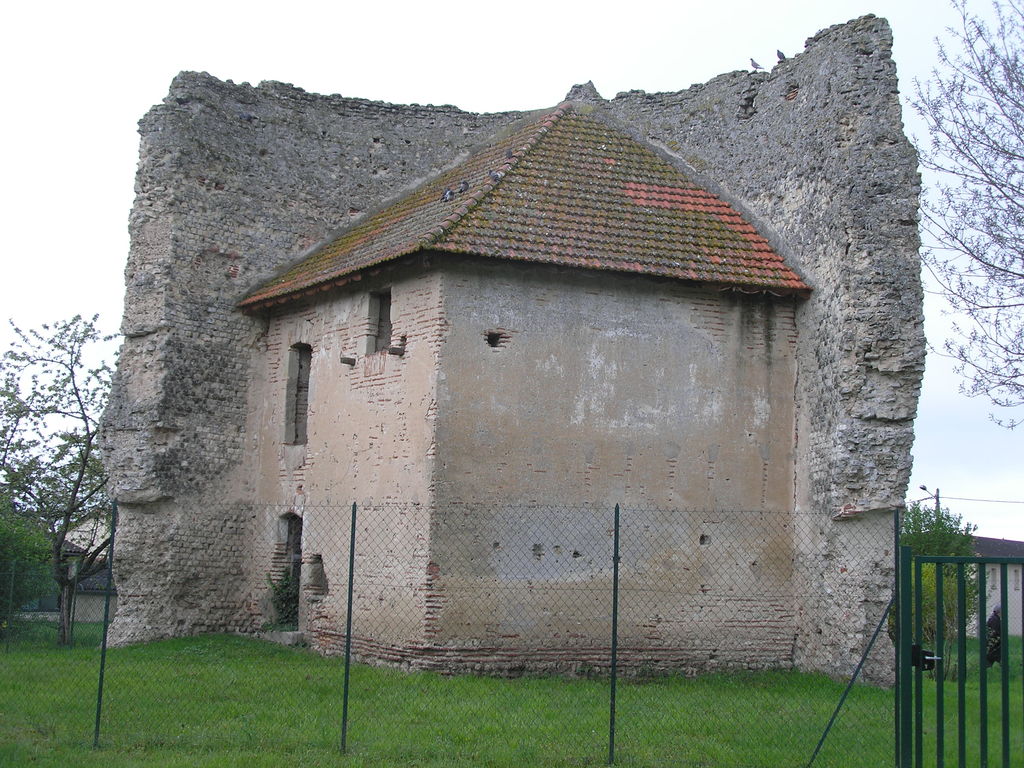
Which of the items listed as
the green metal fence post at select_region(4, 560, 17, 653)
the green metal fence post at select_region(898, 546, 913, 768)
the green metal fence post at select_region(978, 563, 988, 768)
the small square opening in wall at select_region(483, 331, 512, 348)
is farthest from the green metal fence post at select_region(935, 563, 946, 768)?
the green metal fence post at select_region(4, 560, 17, 653)

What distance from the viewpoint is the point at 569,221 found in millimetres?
16562

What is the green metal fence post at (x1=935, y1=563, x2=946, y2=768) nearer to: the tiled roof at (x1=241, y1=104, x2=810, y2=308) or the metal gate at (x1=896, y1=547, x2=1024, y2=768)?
the metal gate at (x1=896, y1=547, x2=1024, y2=768)

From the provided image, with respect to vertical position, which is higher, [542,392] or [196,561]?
[542,392]

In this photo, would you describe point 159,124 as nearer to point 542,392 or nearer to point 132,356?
point 132,356

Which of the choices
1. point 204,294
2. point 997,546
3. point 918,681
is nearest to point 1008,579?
point 918,681

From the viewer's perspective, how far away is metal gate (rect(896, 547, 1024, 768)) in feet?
24.5

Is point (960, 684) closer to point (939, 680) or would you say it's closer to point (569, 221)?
point (939, 680)

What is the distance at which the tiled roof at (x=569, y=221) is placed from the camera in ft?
52.3

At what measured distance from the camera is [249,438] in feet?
62.6

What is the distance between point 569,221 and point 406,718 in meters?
7.90

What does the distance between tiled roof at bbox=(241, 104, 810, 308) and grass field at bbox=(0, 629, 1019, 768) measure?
570cm

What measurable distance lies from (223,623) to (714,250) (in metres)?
9.89

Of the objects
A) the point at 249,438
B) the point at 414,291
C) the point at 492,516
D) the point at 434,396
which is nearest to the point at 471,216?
the point at 414,291

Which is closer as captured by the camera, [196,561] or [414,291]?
[414,291]
